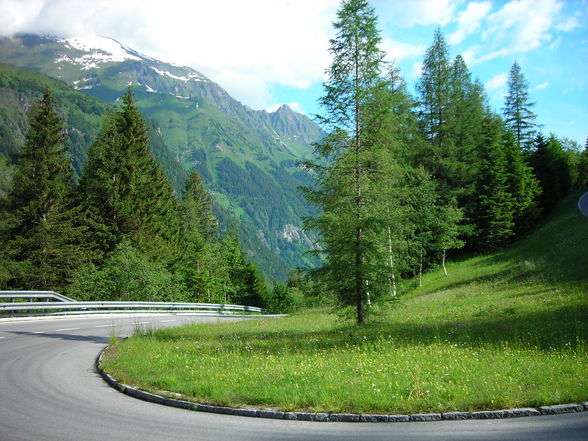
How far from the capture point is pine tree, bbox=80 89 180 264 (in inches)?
1405

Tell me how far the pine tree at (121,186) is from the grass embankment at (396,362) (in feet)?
69.7

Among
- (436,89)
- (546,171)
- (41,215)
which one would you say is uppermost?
(436,89)

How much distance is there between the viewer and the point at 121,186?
1427 inches

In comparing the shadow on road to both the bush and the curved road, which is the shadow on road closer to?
the curved road

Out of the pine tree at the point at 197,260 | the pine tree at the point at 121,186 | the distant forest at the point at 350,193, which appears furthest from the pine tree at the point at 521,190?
the pine tree at the point at 121,186

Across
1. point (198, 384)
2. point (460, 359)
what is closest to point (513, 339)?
point (460, 359)

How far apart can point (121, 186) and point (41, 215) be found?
6762mm

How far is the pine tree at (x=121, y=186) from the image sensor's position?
35.7 m

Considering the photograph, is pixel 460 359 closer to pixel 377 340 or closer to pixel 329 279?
pixel 377 340

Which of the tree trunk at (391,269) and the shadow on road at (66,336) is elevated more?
the tree trunk at (391,269)

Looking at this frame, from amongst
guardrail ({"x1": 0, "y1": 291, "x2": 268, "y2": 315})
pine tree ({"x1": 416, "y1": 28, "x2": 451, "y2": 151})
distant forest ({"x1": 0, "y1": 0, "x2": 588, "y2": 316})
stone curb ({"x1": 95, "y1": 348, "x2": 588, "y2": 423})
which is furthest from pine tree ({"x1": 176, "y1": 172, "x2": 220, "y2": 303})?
stone curb ({"x1": 95, "y1": 348, "x2": 588, "y2": 423})

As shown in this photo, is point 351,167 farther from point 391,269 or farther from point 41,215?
point 41,215

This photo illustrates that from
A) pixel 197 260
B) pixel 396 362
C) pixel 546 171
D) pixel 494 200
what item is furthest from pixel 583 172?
pixel 396 362

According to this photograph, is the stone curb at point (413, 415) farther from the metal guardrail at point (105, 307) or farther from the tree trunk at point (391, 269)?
the metal guardrail at point (105, 307)
